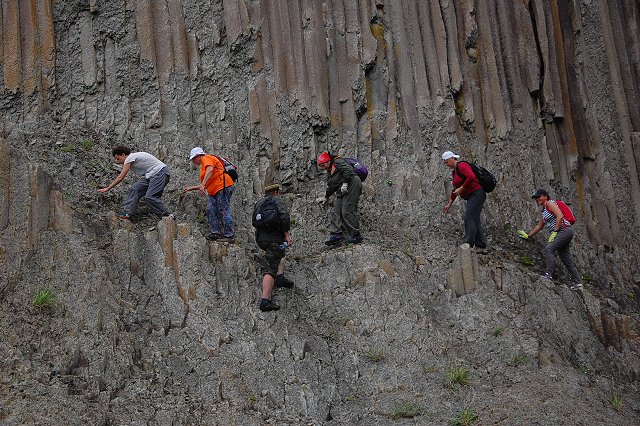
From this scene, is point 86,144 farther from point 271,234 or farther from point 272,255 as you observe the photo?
point 272,255

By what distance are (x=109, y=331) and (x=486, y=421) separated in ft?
16.8

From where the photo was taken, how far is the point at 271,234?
14688 mm

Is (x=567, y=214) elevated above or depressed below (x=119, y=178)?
below

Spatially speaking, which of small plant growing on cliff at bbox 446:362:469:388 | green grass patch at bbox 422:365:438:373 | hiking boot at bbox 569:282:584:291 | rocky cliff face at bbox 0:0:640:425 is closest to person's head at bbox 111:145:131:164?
rocky cliff face at bbox 0:0:640:425

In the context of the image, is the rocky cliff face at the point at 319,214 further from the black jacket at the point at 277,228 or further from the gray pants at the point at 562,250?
the black jacket at the point at 277,228

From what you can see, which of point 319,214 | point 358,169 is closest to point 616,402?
point 358,169

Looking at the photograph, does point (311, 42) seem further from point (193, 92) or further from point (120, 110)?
point (120, 110)

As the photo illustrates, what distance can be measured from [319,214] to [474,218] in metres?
2.67

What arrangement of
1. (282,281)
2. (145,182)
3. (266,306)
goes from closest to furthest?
1. (266,306)
2. (282,281)
3. (145,182)

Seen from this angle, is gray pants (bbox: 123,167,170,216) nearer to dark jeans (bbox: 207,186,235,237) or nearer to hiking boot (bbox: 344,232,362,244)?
dark jeans (bbox: 207,186,235,237)

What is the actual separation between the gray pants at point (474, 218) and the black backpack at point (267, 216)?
3805mm

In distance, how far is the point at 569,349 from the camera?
50.6ft

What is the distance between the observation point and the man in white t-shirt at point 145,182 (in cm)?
1548

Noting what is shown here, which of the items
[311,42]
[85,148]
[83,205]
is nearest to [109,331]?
[83,205]
